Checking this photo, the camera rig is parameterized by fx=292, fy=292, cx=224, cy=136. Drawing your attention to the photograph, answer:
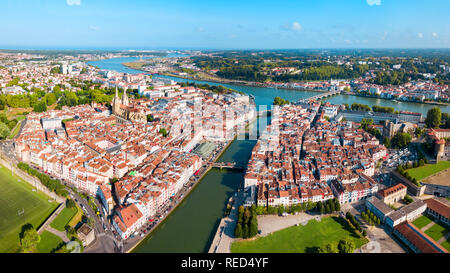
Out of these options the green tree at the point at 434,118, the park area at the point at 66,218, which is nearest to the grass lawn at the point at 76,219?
the park area at the point at 66,218

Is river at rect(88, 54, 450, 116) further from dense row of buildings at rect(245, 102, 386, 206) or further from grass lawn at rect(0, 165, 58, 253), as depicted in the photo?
grass lawn at rect(0, 165, 58, 253)

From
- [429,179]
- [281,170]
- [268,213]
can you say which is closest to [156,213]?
[268,213]

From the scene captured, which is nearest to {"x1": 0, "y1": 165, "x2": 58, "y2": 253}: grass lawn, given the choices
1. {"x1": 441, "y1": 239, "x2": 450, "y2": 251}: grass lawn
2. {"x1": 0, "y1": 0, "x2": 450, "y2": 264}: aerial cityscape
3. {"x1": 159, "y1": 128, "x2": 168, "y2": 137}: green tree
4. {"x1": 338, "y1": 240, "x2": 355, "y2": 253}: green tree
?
{"x1": 0, "y1": 0, "x2": 450, "y2": 264}: aerial cityscape

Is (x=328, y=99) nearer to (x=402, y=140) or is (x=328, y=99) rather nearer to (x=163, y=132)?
(x=402, y=140)

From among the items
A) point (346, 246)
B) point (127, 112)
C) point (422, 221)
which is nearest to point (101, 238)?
point (346, 246)

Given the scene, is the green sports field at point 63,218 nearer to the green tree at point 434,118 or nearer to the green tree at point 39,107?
the green tree at point 39,107

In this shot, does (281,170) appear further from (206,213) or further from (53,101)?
(53,101)
